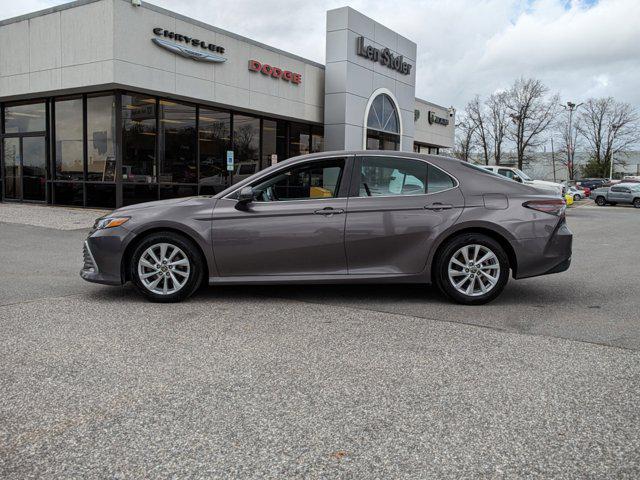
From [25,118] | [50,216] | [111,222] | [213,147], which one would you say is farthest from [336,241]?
[25,118]

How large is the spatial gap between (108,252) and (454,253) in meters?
3.52

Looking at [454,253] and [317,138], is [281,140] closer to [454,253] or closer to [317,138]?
[317,138]

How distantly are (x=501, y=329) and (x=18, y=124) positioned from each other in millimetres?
19291

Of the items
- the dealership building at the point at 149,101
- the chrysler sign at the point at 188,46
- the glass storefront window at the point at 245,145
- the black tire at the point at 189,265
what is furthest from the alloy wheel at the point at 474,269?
the glass storefront window at the point at 245,145

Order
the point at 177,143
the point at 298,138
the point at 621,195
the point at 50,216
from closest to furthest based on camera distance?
1. the point at 50,216
2. the point at 177,143
3. the point at 298,138
4. the point at 621,195

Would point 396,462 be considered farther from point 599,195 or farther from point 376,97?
point 599,195

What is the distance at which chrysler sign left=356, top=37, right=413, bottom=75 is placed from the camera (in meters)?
23.2

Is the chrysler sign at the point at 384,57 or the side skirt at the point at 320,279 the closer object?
the side skirt at the point at 320,279

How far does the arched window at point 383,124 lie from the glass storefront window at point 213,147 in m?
6.87

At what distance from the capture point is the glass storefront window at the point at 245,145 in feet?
69.1

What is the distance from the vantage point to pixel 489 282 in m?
5.82

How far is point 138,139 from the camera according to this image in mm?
17328

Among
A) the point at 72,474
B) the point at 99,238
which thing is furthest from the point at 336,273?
the point at 72,474

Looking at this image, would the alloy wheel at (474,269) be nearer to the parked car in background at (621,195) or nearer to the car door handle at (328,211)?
the car door handle at (328,211)
